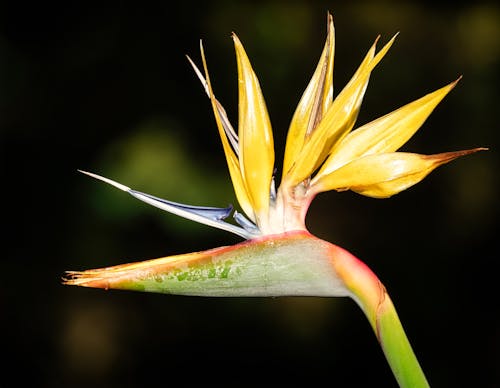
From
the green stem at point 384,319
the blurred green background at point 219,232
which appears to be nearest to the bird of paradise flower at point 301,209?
the green stem at point 384,319

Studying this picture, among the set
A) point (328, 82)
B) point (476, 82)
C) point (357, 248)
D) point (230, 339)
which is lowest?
point (230, 339)

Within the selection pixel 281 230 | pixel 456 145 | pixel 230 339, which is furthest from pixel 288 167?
pixel 456 145

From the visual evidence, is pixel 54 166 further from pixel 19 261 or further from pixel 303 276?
pixel 303 276

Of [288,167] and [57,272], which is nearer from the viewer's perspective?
[288,167]

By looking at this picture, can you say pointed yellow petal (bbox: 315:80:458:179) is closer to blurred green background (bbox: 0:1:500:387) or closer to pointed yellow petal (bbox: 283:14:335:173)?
pointed yellow petal (bbox: 283:14:335:173)

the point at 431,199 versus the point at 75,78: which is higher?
the point at 75,78

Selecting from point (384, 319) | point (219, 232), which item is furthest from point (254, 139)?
point (219, 232)

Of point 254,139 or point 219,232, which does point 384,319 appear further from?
point 219,232
